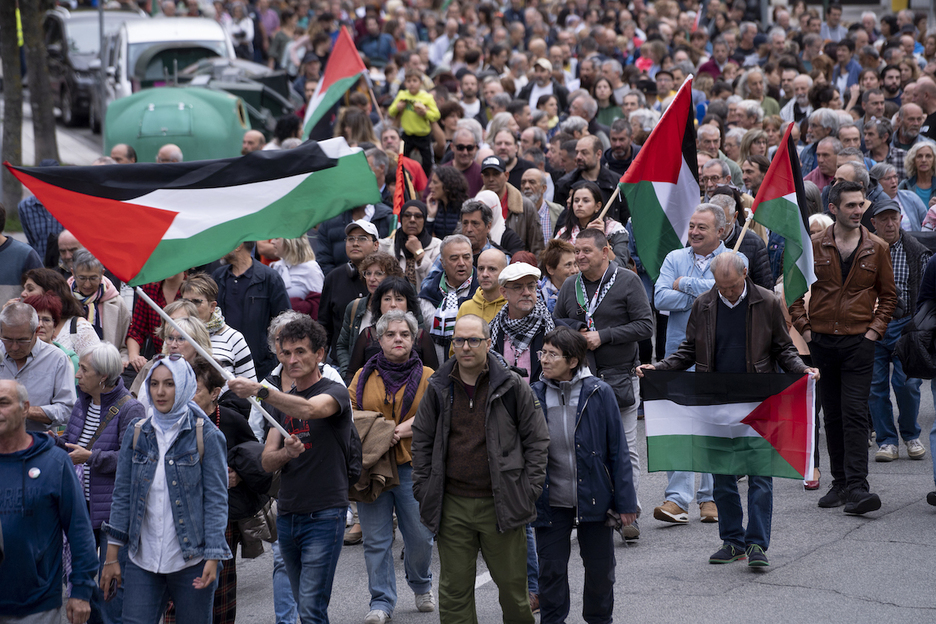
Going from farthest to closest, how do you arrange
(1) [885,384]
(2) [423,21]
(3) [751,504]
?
1. (2) [423,21]
2. (1) [885,384]
3. (3) [751,504]

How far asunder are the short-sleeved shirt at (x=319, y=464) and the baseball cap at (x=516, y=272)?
163 centimetres

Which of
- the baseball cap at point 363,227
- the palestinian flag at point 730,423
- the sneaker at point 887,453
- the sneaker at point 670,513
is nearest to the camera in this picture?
the palestinian flag at point 730,423

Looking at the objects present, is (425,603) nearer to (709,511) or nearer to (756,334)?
(709,511)

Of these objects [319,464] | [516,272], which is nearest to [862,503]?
[516,272]

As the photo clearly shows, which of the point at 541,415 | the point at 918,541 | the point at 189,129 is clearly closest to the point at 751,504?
the point at 918,541

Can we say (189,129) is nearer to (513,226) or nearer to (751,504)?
(513,226)

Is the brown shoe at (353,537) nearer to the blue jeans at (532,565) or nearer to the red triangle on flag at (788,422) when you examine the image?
the blue jeans at (532,565)

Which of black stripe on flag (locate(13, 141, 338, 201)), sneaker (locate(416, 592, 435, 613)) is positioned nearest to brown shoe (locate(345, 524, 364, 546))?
sneaker (locate(416, 592, 435, 613))

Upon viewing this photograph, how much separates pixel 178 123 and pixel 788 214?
482 inches

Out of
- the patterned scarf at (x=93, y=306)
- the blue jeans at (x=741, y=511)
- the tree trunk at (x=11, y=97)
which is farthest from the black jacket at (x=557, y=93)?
the blue jeans at (x=741, y=511)

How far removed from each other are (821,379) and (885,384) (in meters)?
A: 1.18

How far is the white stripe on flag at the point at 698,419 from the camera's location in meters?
7.89

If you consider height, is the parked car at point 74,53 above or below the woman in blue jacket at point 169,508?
above

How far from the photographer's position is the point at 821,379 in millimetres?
9141
